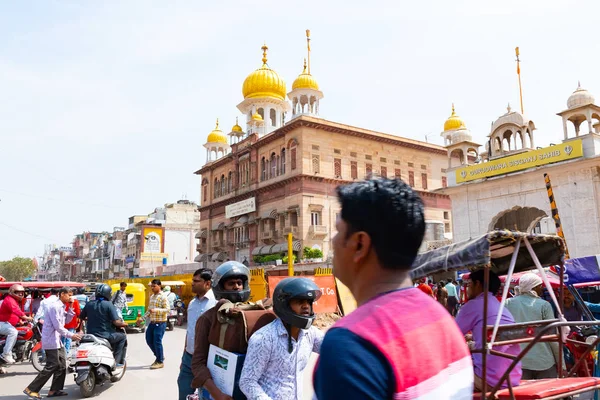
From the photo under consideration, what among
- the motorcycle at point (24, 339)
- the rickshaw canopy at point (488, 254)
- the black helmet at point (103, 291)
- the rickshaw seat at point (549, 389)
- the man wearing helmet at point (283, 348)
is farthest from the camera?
the motorcycle at point (24, 339)

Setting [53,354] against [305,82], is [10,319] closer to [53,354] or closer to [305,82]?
[53,354]

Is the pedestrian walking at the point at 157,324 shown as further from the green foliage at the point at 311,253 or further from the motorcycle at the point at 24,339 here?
the green foliage at the point at 311,253

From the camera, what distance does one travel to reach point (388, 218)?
138cm

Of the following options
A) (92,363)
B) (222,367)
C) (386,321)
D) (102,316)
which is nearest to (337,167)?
(102,316)

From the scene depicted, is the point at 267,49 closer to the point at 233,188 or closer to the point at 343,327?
the point at 233,188

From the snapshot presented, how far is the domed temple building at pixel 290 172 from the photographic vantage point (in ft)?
116

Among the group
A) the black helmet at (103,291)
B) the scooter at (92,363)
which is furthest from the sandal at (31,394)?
the black helmet at (103,291)

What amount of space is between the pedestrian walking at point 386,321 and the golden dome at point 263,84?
44.1 m

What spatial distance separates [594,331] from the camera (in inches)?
225

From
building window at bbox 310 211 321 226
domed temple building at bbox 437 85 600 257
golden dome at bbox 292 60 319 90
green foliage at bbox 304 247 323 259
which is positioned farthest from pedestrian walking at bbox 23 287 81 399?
golden dome at bbox 292 60 319 90

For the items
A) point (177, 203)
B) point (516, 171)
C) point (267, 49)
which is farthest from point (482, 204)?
point (177, 203)

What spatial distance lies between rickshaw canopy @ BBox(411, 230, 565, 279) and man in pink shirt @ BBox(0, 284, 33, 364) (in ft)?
27.0

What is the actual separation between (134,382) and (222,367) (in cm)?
620

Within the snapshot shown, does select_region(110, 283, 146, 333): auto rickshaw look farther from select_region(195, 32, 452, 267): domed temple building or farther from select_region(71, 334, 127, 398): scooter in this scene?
select_region(195, 32, 452, 267): domed temple building
